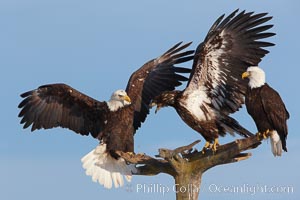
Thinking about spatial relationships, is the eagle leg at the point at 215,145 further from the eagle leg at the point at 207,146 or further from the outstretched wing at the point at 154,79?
the outstretched wing at the point at 154,79

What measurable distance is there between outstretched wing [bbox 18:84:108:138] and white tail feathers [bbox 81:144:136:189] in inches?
19.4

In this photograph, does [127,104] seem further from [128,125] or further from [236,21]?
[236,21]

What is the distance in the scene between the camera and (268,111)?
11.1 metres

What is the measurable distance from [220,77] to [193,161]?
4.95 feet

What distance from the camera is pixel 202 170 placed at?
1124 centimetres

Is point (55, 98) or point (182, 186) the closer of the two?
point (182, 186)

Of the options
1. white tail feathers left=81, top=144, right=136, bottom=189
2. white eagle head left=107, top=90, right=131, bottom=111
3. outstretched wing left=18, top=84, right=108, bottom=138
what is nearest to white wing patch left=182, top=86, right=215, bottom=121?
white eagle head left=107, top=90, right=131, bottom=111

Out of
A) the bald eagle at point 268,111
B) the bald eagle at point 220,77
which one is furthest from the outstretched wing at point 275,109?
the bald eagle at point 220,77

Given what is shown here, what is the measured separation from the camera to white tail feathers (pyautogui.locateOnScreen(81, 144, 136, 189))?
41.3ft

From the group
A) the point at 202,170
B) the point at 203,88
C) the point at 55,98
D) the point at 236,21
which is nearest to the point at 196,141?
the point at 202,170

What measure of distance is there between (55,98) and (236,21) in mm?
3070

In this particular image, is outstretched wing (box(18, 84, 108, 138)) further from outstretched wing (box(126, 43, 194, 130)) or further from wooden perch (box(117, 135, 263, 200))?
wooden perch (box(117, 135, 263, 200))

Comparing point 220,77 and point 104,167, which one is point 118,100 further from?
point 220,77

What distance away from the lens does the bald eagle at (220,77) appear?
39.3ft
